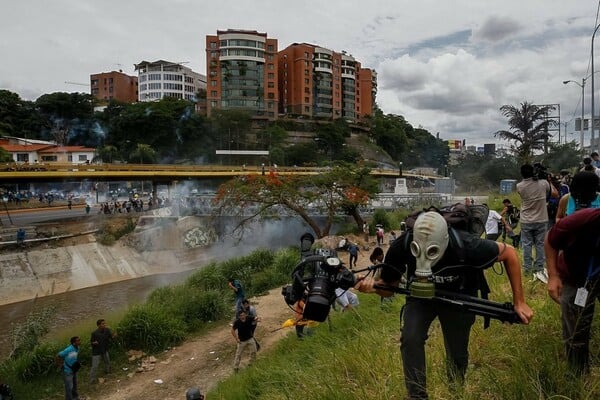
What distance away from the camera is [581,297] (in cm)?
266

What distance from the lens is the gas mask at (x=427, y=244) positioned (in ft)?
8.04

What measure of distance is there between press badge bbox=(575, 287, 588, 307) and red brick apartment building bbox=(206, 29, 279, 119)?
7394 cm

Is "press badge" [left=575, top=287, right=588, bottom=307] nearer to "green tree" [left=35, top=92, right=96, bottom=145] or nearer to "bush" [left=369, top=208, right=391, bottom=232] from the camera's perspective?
"bush" [left=369, top=208, right=391, bottom=232]

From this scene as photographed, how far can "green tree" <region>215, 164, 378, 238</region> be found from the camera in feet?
90.7

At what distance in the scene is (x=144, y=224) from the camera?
106ft

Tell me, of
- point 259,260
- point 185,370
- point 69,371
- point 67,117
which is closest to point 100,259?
point 259,260

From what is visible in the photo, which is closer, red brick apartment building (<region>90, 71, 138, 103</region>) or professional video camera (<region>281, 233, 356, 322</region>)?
professional video camera (<region>281, 233, 356, 322</region>)

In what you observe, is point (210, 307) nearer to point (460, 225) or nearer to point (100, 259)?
point (460, 225)

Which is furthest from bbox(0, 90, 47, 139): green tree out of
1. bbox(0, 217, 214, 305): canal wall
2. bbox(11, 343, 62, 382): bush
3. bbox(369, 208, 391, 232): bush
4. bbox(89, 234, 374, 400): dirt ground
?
bbox(89, 234, 374, 400): dirt ground

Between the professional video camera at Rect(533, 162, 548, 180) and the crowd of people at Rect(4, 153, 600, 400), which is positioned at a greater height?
the professional video camera at Rect(533, 162, 548, 180)

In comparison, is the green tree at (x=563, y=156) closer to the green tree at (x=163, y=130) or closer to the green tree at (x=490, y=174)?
the green tree at (x=490, y=174)

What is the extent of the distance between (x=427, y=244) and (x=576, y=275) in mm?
1104

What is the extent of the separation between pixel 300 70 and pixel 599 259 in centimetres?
8225

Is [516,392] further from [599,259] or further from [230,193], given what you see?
[230,193]
